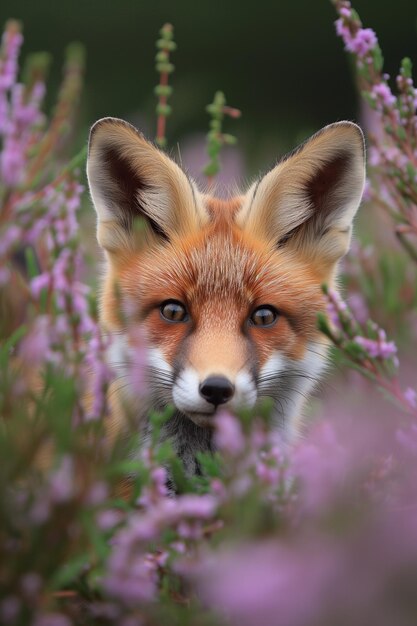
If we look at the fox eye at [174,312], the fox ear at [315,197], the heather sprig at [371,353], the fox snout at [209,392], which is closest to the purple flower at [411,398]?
the heather sprig at [371,353]

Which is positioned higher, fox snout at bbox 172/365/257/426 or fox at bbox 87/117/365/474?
fox at bbox 87/117/365/474

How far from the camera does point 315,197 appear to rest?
237cm

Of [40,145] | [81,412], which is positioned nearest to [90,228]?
[40,145]

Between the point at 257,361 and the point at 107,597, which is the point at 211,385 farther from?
the point at 107,597

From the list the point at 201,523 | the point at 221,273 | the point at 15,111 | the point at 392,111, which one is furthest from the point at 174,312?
the point at 201,523

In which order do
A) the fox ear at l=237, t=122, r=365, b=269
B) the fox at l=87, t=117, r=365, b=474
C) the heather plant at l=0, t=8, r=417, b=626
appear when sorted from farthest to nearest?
the fox ear at l=237, t=122, r=365, b=269, the fox at l=87, t=117, r=365, b=474, the heather plant at l=0, t=8, r=417, b=626

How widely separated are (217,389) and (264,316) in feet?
1.35

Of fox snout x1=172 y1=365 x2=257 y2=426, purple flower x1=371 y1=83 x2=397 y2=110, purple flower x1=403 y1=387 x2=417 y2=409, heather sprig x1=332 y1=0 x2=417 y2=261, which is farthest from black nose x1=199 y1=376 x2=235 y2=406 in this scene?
purple flower x1=371 y1=83 x2=397 y2=110

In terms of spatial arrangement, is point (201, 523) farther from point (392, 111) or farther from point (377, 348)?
point (392, 111)

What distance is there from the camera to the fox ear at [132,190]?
2.18 metres

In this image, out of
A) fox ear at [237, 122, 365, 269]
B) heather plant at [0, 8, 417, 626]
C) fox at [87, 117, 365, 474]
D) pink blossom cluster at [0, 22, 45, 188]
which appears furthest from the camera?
fox ear at [237, 122, 365, 269]

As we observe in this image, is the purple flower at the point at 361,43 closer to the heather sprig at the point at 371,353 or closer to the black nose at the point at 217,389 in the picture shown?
the heather sprig at the point at 371,353

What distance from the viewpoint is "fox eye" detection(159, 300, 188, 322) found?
6.77 feet

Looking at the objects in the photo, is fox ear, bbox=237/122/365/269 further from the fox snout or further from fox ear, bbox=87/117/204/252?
the fox snout
